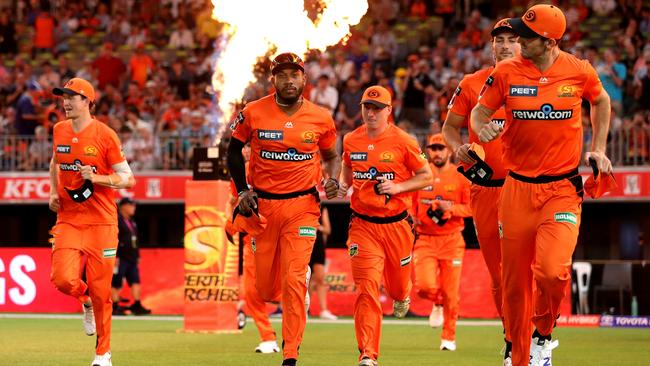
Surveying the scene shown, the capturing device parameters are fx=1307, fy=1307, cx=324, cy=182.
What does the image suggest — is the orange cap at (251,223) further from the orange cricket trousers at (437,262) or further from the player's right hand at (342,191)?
the orange cricket trousers at (437,262)

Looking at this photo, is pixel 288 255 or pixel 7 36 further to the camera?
pixel 7 36

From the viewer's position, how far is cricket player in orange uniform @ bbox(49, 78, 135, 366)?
12.8 m

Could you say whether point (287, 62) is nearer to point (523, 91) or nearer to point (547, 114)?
point (523, 91)

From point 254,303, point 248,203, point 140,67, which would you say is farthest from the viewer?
point 140,67

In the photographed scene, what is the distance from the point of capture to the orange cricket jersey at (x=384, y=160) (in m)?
13.6

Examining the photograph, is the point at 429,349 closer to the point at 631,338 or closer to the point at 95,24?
the point at 631,338

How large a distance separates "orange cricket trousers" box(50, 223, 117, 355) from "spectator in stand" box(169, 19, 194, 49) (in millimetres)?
20021

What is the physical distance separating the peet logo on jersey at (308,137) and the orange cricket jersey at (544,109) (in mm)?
2335

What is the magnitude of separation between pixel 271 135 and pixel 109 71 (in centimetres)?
1997

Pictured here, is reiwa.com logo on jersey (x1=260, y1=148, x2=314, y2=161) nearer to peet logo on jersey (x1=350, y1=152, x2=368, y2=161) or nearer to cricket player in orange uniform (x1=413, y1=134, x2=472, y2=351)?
peet logo on jersey (x1=350, y1=152, x2=368, y2=161)

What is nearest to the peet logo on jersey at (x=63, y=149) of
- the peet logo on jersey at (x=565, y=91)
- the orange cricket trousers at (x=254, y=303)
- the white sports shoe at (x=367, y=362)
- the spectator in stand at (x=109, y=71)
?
the orange cricket trousers at (x=254, y=303)

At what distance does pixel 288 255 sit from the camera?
12.1m

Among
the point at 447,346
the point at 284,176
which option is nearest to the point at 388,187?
the point at 284,176

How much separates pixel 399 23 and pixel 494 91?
2137 cm
